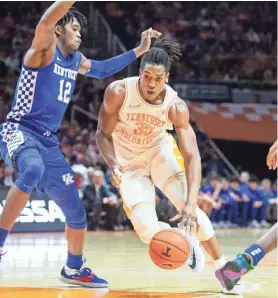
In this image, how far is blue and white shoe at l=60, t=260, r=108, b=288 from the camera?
6.55 meters

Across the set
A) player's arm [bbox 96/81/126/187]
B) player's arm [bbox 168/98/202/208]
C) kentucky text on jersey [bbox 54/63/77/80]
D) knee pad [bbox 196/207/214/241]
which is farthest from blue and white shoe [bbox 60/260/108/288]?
kentucky text on jersey [bbox 54/63/77/80]

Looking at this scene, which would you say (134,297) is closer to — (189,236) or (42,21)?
(189,236)

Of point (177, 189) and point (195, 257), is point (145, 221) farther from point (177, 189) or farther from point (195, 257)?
point (195, 257)

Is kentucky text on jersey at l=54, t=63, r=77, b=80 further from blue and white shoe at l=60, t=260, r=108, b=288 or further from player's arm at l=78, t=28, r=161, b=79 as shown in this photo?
blue and white shoe at l=60, t=260, r=108, b=288

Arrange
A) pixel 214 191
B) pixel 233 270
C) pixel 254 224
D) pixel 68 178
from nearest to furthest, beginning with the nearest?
pixel 233 270, pixel 68 178, pixel 214 191, pixel 254 224

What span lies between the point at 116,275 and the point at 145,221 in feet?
3.76

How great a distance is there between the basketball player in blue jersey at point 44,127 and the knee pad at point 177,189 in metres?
0.80

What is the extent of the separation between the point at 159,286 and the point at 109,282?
0.53m

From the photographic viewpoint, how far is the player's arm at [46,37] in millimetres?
5477

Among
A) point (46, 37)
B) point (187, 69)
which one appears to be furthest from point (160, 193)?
point (46, 37)

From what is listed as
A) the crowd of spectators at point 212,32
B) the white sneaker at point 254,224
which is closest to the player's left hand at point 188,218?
the white sneaker at point 254,224

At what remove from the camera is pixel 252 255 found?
546 centimetres

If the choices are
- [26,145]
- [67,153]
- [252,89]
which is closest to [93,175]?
[67,153]

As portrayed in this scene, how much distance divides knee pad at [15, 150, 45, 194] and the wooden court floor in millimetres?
833
